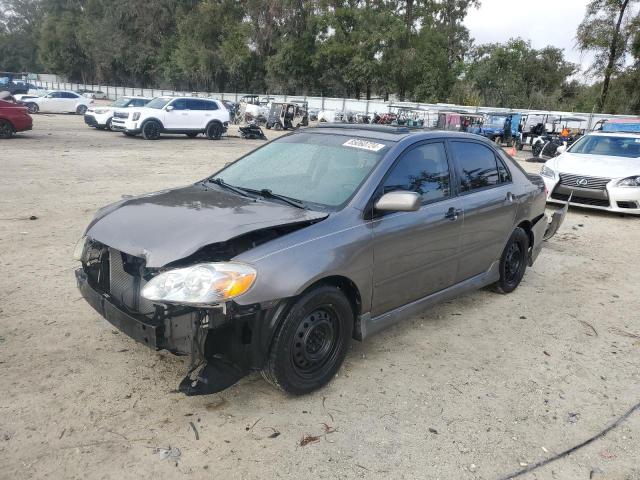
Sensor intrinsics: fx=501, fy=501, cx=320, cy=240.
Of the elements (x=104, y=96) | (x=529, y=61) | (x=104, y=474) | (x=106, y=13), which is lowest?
(x=104, y=474)

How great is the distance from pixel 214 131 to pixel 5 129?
826 centimetres

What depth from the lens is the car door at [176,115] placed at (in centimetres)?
2033

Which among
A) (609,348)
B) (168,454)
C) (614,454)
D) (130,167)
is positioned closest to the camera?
(168,454)

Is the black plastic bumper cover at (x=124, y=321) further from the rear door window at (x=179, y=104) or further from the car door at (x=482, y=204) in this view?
the rear door window at (x=179, y=104)

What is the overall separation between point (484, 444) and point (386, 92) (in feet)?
176

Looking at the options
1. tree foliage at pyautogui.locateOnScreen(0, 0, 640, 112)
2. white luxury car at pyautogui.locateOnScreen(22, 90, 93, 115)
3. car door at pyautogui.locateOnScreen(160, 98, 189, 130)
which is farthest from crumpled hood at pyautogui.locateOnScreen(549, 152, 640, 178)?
white luxury car at pyautogui.locateOnScreen(22, 90, 93, 115)

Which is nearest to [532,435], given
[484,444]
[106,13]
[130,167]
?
[484,444]

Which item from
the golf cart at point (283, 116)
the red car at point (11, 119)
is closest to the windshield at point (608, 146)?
the red car at point (11, 119)

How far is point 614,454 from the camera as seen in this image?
285cm

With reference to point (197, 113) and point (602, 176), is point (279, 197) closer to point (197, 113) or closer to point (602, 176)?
point (602, 176)

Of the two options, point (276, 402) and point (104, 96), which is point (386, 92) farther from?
point (276, 402)

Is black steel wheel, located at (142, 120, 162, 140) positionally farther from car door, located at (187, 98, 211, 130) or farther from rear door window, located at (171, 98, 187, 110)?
car door, located at (187, 98, 211, 130)

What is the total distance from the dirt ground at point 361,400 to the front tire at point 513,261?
0.39ft

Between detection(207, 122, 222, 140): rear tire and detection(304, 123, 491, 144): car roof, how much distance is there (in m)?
18.5
